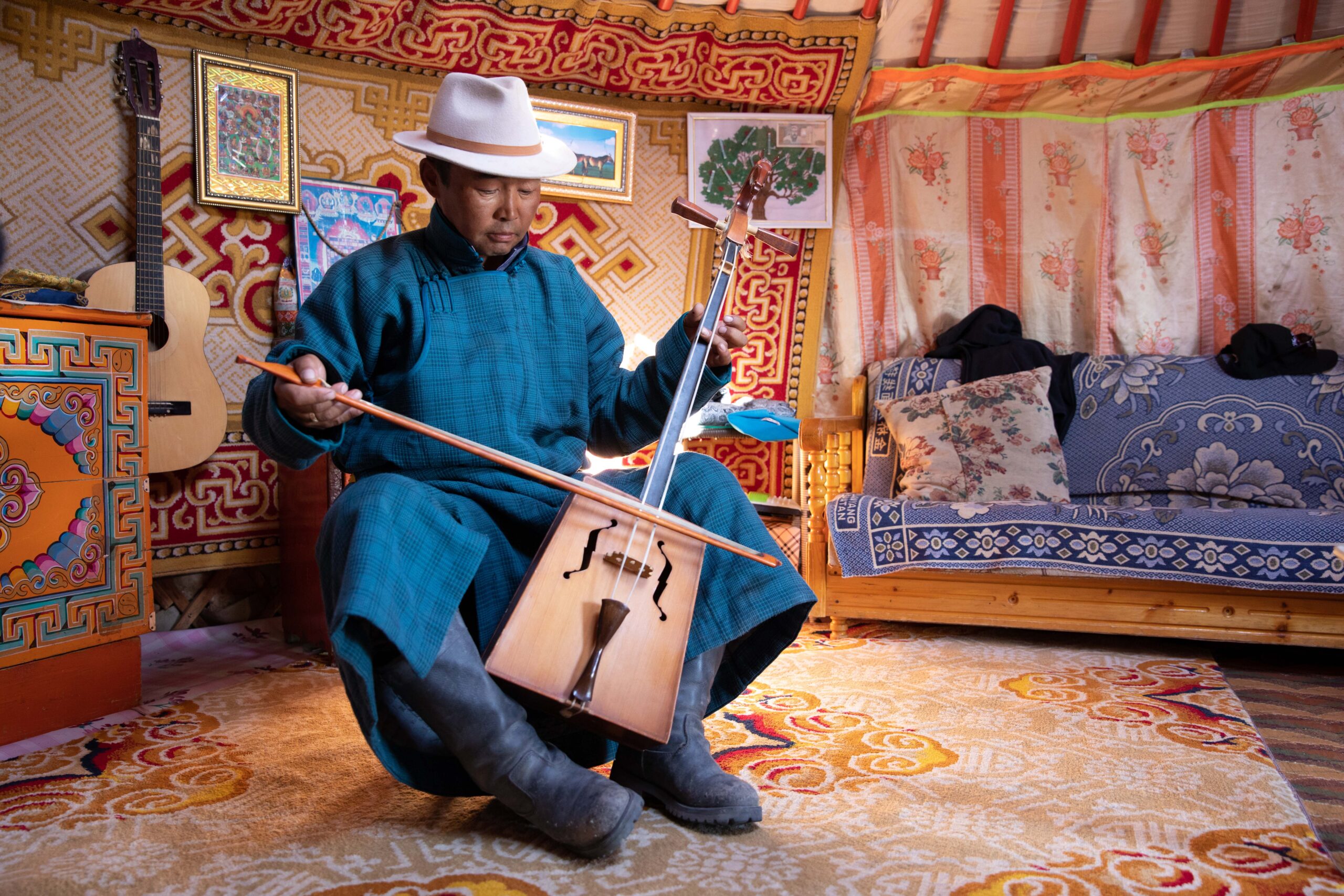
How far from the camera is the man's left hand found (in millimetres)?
1606

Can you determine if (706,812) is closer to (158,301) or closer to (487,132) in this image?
(487,132)

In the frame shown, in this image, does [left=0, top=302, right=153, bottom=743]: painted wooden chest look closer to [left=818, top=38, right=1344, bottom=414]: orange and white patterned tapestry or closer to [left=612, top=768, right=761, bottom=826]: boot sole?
[left=612, top=768, right=761, bottom=826]: boot sole

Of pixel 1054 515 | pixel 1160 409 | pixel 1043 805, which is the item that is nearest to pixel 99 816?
pixel 1043 805

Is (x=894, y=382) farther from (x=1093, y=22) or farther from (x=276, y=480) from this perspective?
(x=276, y=480)

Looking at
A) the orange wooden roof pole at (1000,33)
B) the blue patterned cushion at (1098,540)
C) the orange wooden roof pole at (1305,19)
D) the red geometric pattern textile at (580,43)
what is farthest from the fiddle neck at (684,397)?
the orange wooden roof pole at (1305,19)

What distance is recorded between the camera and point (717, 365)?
165 centimetres

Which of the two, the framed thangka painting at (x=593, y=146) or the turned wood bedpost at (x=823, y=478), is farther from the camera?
the framed thangka painting at (x=593, y=146)

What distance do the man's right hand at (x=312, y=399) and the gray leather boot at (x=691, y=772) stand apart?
2.08 feet

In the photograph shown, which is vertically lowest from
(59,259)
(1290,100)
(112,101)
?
(59,259)

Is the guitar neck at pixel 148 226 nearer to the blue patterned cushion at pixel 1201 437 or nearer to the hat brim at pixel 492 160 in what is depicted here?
the hat brim at pixel 492 160

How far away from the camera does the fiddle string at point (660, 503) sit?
4.43 ft

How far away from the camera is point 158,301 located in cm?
262

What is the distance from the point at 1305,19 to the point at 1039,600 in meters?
2.24

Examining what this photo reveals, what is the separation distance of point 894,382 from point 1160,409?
2.88ft
